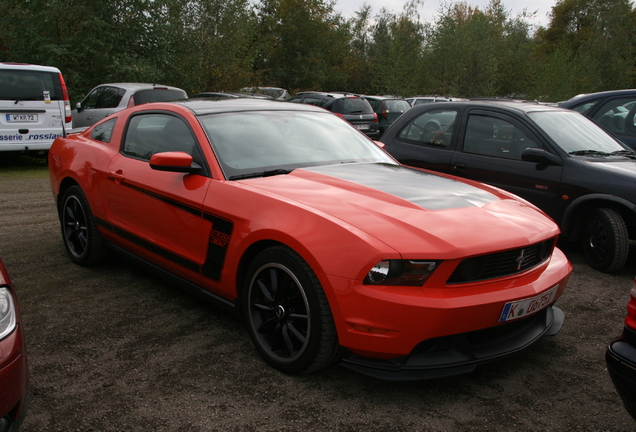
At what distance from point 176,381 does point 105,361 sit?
52 cm

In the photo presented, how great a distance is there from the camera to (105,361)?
331 centimetres

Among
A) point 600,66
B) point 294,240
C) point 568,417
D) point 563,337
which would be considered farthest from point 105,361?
point 600,66

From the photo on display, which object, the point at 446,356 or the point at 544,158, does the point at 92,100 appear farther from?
the point at 446,356

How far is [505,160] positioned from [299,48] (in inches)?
1580

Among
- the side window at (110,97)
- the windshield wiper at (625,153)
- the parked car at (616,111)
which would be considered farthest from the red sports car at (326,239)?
the side window at (110,97)

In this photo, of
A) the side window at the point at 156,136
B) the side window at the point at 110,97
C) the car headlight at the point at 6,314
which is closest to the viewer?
the car headlight at the point at 6,314

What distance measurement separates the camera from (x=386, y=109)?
18453 mm

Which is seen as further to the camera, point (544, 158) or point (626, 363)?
point (544, 158)

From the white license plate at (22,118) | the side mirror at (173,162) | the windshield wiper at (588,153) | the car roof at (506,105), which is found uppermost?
the car roof at (506,105)

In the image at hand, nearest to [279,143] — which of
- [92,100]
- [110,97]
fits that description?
[110,97]

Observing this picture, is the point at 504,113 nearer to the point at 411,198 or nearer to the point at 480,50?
the point at 411,198

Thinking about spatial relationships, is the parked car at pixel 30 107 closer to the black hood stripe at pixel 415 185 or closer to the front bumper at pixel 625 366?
the black hood stripe at pixel 415 185

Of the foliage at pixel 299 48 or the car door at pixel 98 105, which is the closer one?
the car door at pixel 98 105

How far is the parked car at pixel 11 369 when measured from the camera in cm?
215
